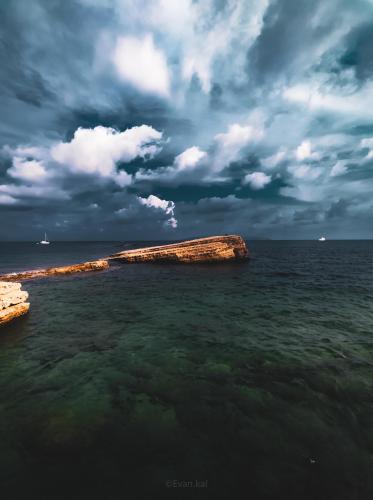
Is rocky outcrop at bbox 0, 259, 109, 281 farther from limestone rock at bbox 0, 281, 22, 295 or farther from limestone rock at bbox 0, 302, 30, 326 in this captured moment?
limestone rock at bbox 0, 302, 30, 326

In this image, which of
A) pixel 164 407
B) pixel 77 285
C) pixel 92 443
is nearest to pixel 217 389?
pixel 164 407

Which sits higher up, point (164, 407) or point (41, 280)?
point (41, 280)

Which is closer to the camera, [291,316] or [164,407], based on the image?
[164,407]

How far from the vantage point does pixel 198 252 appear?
160 ft

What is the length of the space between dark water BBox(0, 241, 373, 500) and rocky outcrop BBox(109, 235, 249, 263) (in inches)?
1243

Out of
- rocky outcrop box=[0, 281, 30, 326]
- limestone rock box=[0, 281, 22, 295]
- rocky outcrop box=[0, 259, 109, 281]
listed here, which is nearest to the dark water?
rocky outcrop box=[0, 281, 30, 326]

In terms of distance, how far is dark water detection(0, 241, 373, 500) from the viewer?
18.6 feet

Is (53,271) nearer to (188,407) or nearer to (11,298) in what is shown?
(11,298)

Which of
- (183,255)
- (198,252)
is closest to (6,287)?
(183,255)

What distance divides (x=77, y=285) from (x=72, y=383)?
21.6 meters

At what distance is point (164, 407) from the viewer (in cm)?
808

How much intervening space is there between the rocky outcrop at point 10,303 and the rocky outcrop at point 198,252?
3267 centimetres

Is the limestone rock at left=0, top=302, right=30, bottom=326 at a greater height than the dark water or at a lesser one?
greater

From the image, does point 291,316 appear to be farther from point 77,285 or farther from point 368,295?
point 77,285
